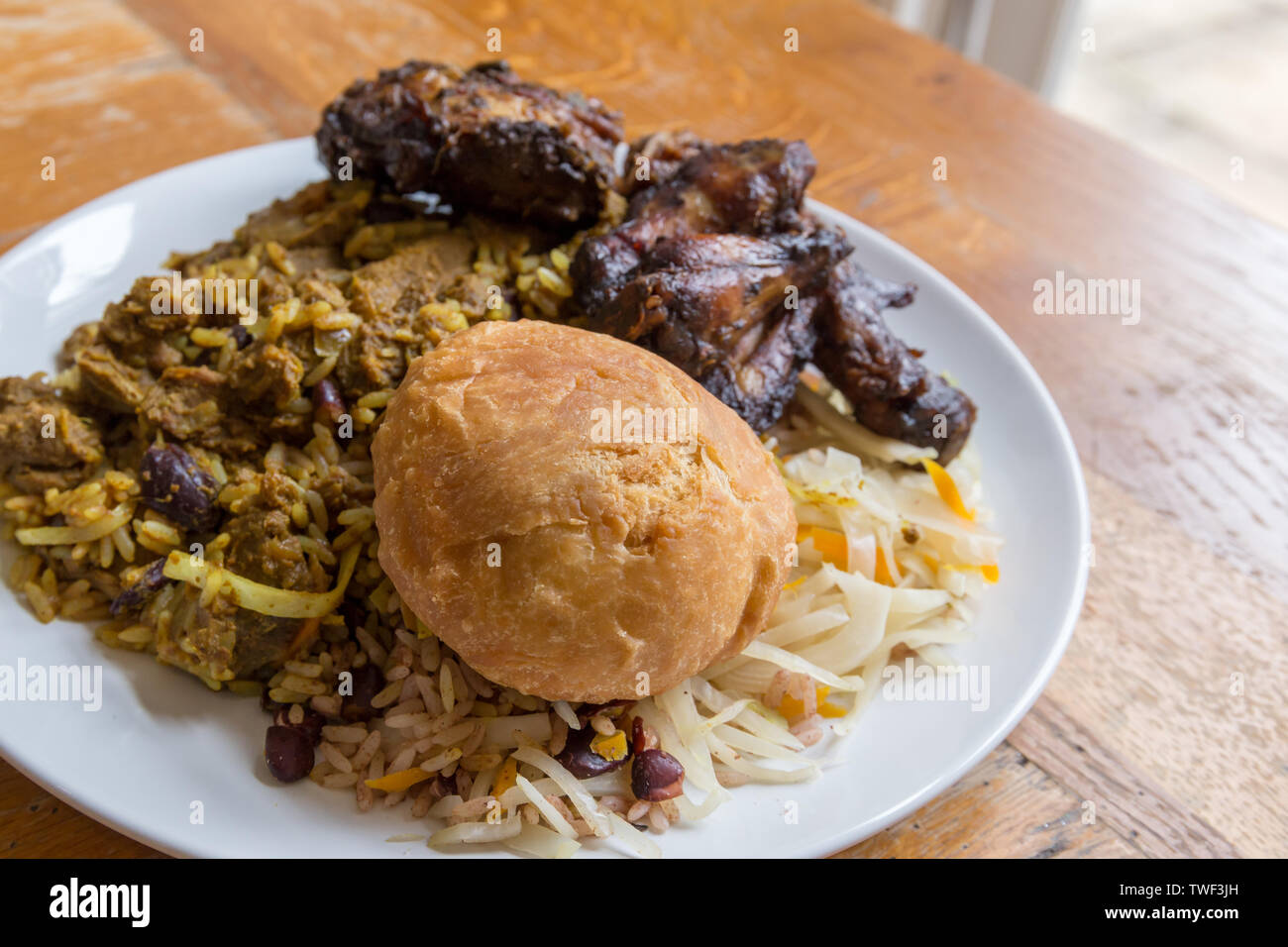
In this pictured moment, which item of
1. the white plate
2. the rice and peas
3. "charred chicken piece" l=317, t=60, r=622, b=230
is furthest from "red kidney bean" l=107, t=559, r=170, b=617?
"charred chicken piece" l=317, t=60, r=622, b=230

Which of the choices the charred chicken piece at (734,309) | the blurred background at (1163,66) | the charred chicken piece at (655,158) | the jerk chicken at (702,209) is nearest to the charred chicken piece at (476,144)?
the jerk chicken at (702,209)

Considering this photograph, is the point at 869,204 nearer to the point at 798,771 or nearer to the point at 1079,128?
the point at 1079,128

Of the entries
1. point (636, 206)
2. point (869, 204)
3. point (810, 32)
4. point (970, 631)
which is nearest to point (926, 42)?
point (810, 32)

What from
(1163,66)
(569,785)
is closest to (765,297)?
(569,785)

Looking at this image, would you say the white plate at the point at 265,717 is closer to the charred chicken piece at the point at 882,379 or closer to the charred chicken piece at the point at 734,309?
the charred chicken piece at the point at 882,379

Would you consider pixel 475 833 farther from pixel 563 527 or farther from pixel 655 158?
pixel 655 158

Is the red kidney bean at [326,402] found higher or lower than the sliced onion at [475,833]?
higher

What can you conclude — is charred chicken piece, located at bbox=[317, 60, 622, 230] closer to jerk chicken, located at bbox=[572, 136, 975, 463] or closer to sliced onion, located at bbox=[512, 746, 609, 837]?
jerk chicken, located at bbox=[572, 136, 975, 463]
